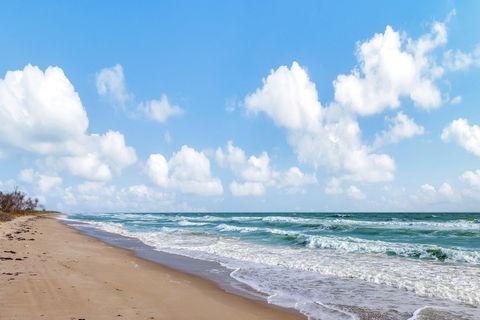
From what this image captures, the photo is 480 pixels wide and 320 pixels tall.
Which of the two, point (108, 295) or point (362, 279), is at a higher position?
point (108, 295)

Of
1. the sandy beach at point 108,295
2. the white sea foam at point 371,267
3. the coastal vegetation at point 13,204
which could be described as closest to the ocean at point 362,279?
the white sea foam at point 371,267

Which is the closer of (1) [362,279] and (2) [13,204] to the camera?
(1) [362,279]

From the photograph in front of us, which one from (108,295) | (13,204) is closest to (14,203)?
(13,204)

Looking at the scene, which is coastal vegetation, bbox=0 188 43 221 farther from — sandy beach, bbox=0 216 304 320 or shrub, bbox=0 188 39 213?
sandy beach, bbox=0 216 304 320

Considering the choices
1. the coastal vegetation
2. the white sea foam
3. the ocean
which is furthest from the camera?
the coastal vegetation

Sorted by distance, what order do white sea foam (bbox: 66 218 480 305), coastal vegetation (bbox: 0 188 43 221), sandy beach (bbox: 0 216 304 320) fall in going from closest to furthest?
sandy beach (bbox: 0 216 304 320) < white sea foam (bbox: 66 218 480 305) < coastal vegetation (bbox: 0 188 43 221)

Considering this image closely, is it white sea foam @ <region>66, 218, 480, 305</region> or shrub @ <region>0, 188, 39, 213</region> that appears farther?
shrub @ <region>0, 188, 39, 213</region>

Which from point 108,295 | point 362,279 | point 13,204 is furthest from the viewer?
Answer: point 13,204

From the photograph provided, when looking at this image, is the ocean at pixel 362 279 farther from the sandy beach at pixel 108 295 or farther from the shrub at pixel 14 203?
the shrub at pixel 14 203

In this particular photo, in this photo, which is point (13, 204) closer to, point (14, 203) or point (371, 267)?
point (14, 203)

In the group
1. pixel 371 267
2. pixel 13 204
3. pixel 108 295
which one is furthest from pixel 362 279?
pixel 13 204

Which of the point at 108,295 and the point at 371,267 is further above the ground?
the point at 108,295

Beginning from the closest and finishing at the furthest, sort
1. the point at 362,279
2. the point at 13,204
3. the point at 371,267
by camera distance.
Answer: the point at 362,279, the point at 371,267, the point at 13,204

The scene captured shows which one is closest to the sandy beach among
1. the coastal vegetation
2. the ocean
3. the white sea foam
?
the ocean
